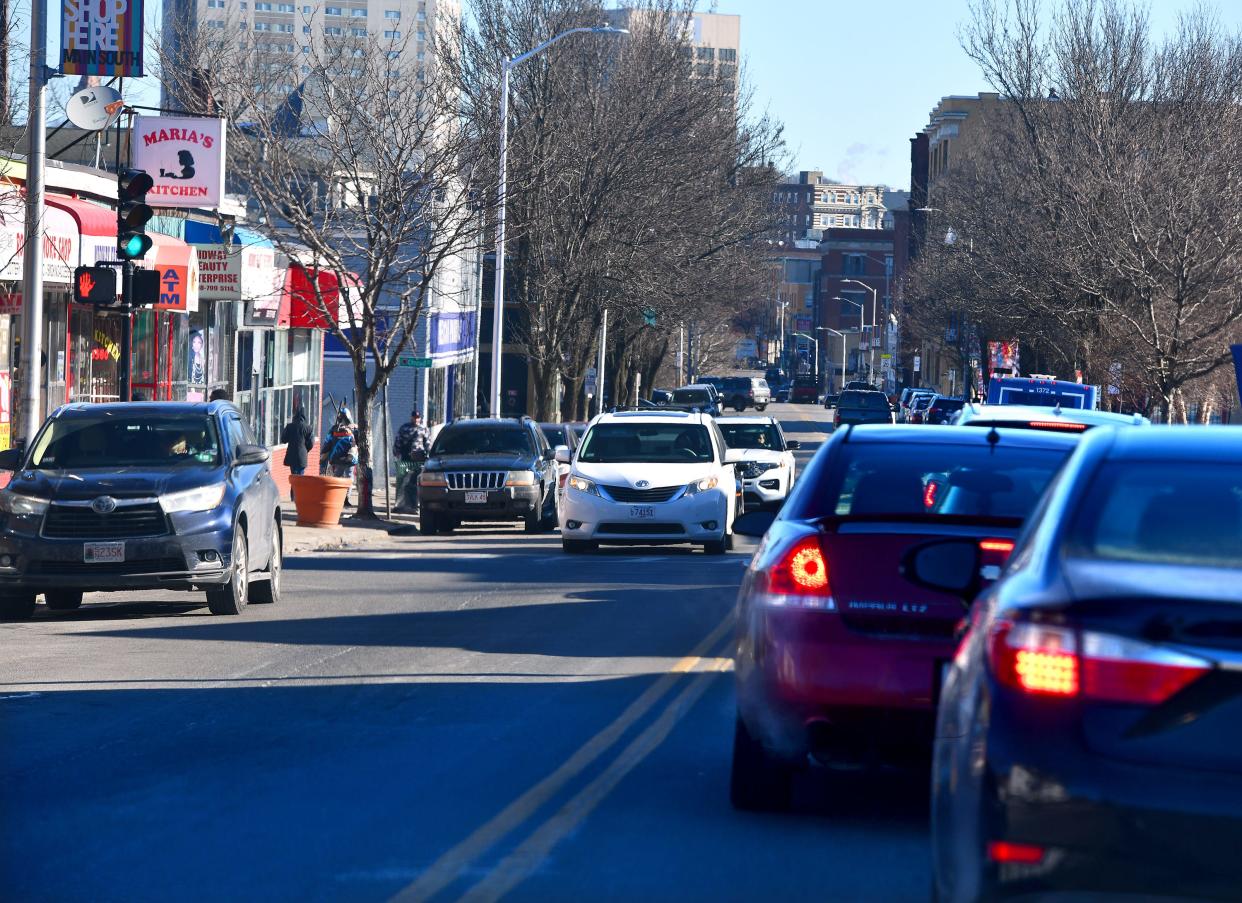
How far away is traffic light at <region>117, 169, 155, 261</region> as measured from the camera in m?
20.1

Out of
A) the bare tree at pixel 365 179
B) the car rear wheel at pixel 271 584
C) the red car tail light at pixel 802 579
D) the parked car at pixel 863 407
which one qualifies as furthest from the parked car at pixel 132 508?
the parked car at pixel 863 407

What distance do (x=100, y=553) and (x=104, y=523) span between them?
25 centimetres

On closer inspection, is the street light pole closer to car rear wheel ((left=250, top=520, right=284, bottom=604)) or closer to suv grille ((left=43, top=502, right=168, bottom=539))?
car rear wheel ((left=250, top=520, right=284, bottom=604))

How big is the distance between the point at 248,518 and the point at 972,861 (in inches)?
481

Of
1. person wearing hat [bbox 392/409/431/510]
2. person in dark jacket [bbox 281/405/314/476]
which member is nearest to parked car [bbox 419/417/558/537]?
person wearing hat [bbox 392/409/431/510]

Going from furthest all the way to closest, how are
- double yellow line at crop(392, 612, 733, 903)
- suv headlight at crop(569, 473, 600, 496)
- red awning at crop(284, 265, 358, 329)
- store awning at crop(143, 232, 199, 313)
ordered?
red awning at crop(284, 265, 358, 329) → store awning at crop(143, 232, 199, 313) → suv headlight at crop(569, 473, 600, 496) → double yellow line at crop(392, 612, 733, 903)

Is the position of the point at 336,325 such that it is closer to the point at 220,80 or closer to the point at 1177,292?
the point at 220,80

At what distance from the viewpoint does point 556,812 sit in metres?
7.47

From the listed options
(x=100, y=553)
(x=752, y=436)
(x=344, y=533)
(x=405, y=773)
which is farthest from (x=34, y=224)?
(x=752, y=436)

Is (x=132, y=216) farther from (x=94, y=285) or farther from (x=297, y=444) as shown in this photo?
(x=297, y=444)

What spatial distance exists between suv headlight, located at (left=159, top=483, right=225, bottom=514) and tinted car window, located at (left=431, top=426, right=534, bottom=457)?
481 inches

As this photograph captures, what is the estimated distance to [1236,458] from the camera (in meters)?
5.09

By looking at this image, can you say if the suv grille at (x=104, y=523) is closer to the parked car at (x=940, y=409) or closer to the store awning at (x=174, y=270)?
the store awning at (x=174, y=270)

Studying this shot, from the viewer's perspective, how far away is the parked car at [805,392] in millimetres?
119562
